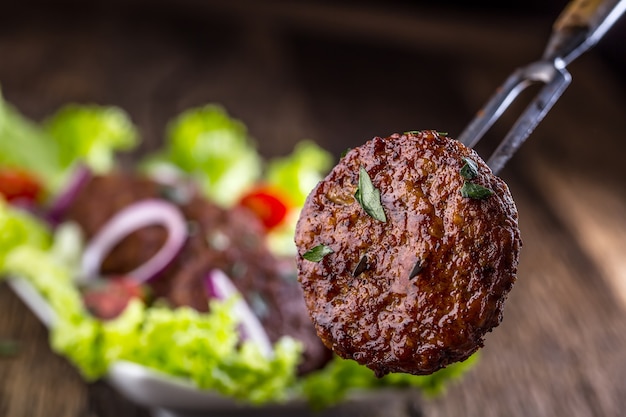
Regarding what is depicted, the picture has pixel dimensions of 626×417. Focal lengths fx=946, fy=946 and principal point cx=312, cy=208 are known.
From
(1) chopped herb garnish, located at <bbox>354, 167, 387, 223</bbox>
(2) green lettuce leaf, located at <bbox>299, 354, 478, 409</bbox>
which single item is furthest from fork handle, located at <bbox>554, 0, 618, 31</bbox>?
(2) green lettuce leaf, located at <bbox>299, 354, 478, 409</bbox>

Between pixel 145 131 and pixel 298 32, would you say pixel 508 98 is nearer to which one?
Answer: pixel 145 131

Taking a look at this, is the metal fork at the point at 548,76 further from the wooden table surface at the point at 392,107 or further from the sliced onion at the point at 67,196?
the sliced onion at the point at 67,196

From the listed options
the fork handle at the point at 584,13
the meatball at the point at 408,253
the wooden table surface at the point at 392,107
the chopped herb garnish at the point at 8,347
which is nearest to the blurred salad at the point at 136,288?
the chopped herb garnish at the point at 8,347

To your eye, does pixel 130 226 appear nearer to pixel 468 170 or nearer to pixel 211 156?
pixel 211 156

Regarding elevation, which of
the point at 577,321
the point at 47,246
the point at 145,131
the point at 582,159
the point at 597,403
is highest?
the point at 582,159

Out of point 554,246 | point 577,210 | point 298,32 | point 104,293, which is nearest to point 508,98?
point 104,293

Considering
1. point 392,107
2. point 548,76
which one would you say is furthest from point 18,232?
point 392,107
